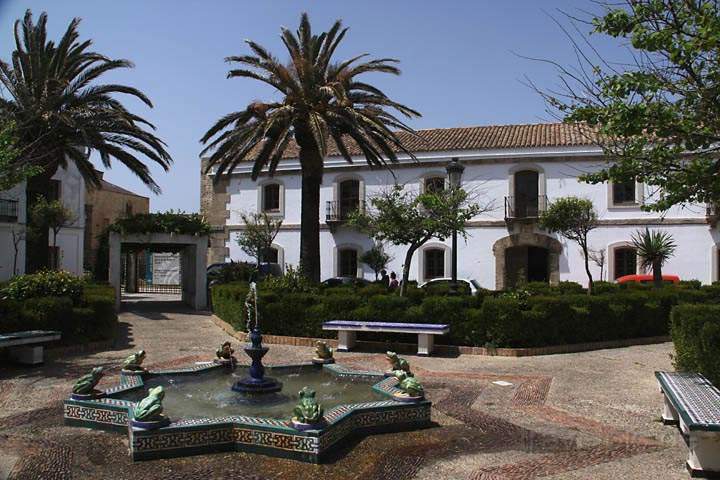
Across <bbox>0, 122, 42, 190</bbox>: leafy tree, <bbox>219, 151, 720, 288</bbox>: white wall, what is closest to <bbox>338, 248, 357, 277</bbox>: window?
<bbox>219, 151, 720, 288</bbox>: white wall

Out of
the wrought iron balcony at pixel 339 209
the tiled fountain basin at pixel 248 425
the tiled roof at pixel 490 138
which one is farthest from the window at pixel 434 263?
the tiled fountain basin at pixel 248 425

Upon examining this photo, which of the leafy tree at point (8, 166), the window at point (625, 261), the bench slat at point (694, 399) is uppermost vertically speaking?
the leafy tree at point (8, 166)

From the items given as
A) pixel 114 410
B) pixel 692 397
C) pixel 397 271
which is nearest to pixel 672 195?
pixel 692 397

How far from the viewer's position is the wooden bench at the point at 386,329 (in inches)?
443

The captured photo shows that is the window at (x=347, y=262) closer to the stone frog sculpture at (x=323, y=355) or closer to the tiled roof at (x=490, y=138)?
the tiled roof at (x=490, y=138)

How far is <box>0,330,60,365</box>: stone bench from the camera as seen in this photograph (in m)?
9.65

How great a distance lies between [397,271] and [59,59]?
14.1 m

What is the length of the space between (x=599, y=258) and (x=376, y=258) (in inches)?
320

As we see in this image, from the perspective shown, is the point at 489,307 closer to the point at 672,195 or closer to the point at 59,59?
the point at 672,195

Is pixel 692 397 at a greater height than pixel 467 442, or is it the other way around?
pixel 692 397

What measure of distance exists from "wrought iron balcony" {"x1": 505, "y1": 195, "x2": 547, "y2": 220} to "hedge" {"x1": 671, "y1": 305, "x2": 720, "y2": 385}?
47.1 feet

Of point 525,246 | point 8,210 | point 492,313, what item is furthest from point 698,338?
point 8,210

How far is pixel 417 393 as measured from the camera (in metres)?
6.52

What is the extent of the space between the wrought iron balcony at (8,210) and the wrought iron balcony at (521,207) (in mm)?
Result: 18863
